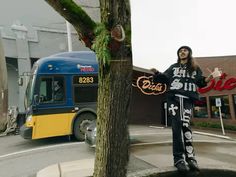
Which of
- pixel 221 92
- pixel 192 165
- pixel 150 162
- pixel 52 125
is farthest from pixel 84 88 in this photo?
pixel 221 92

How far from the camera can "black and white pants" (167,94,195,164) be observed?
4.26m

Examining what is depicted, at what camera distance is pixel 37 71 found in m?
10.9

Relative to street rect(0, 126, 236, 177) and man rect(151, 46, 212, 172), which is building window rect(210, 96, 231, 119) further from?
man rect(151, 46, 212, 172)

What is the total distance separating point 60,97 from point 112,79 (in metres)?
8.20

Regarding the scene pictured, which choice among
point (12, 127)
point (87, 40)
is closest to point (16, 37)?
point (12, 127)

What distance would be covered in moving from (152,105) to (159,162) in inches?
583

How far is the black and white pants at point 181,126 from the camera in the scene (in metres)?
4.26

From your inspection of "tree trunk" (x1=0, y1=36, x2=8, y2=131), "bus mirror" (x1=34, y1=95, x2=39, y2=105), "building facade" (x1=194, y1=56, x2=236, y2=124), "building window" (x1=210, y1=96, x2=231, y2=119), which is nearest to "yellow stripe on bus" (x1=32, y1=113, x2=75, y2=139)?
"bus mirror" (x1=34, y1=95, x2=39, y2=105)

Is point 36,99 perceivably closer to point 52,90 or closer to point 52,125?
point 52,90

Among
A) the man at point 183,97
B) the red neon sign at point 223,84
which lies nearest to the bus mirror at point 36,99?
the man at point 183,97

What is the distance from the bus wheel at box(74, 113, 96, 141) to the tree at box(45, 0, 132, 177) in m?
8.13

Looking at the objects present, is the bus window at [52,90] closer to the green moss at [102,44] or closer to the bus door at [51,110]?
the bus door at [51,110]

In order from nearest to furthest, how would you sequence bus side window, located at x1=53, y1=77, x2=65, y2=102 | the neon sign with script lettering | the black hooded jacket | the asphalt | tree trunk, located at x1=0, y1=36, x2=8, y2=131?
the black hooded jacket → the asphalt → bus side window, located at x1=53, y1=77, x2=65, y2=102 → tree trunk, located at x1=0, y1=36, x2=8, y2=131 → the neon sign with script lettering

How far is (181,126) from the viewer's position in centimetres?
431
